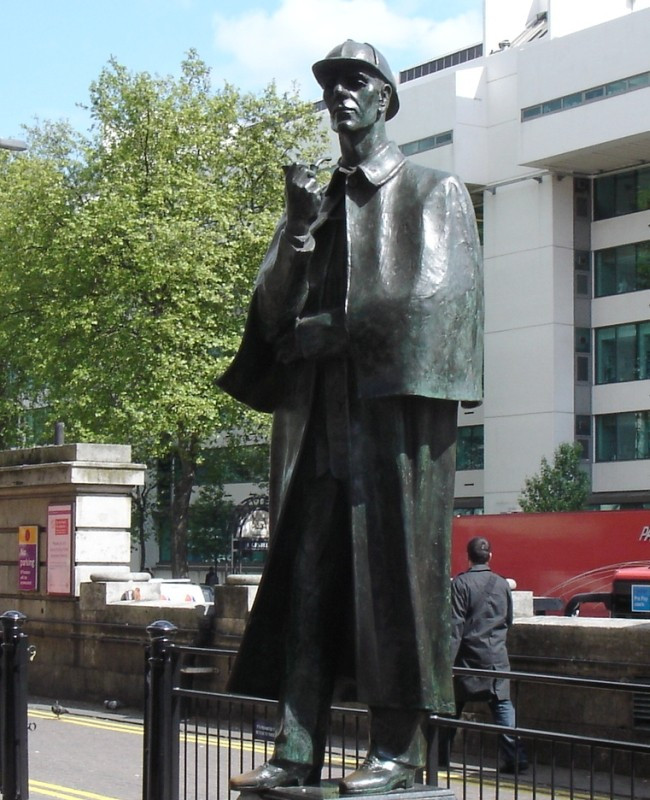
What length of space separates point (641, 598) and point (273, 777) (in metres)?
15.6

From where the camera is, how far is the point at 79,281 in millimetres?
44031

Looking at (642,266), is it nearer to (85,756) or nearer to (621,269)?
(621,269)

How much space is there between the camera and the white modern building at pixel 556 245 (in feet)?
198

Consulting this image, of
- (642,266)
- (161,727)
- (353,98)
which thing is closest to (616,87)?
(642,266)

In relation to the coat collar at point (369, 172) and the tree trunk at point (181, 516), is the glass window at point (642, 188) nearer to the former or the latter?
the tree trunk at point (181, 516)

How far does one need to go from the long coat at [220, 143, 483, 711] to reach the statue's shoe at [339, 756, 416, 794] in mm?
202

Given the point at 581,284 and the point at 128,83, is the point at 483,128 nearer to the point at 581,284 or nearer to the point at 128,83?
the point at 581,284

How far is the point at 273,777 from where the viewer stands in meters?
4.92

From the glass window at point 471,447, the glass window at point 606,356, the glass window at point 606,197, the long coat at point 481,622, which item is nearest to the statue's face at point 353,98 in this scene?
the long coat at point 481,622

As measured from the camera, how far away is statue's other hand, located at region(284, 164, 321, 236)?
16.3 feet

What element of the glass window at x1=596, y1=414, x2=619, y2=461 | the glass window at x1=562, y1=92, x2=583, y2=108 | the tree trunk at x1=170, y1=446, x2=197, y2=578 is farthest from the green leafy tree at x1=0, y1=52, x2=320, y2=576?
the glass window at x1=596, y1=414, x2=619, y2=461

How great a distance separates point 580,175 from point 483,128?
15.3 ft

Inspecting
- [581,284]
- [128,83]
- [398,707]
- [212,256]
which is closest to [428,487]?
[398,707]

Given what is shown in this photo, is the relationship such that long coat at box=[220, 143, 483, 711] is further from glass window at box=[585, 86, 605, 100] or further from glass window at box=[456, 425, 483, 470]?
glass window at box=[456, 425, 483, 470]
